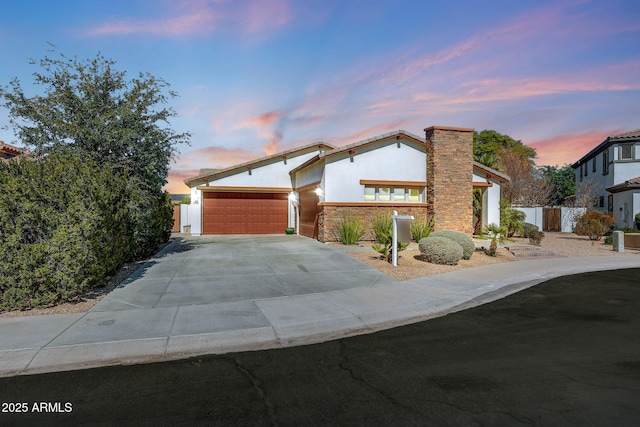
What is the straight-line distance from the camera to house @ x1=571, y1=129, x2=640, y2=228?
23766 millimetres

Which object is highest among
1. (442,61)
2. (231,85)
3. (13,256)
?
(442,61)

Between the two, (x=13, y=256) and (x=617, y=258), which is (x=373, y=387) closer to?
(x=13, y=256)

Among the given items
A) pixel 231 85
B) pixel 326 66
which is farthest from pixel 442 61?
pixel 231 85

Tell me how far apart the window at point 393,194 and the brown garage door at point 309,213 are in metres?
2.69

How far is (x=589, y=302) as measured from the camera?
26.4 feet

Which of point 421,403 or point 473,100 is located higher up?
point 473,100

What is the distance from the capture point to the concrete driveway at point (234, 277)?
25.9ft

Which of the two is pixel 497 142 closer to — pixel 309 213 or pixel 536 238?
pixel 536 238

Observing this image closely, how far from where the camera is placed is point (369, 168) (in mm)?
17484

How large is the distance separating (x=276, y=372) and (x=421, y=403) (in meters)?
1.74

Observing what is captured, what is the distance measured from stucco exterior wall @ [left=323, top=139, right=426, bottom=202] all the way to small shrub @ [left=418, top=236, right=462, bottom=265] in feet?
18.3

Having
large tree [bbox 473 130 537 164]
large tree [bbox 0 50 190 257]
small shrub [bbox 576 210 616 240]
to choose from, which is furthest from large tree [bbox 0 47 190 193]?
Result: large tree [bbox 473 130 537 164]

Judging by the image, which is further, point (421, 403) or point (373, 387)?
point (373, 387)

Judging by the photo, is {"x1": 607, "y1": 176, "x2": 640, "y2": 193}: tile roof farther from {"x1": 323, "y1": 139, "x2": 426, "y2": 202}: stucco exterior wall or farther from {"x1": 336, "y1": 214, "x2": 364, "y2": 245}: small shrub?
{"x1": 336, "y1": 214, "x2": 364, "y2": 245}: small shrub
